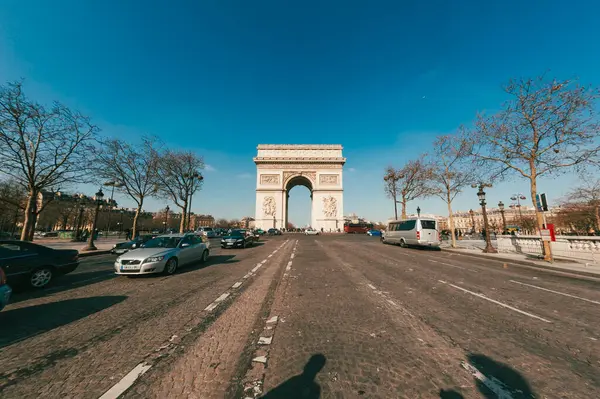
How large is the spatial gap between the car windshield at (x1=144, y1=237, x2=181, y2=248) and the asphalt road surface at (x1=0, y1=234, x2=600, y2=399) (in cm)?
265

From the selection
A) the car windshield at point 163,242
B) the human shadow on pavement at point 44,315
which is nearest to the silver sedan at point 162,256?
the car windshield at point 163,242

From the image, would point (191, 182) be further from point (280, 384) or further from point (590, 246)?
point (590, 246)

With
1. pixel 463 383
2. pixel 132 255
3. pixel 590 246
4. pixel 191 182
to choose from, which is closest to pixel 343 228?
pixel 191 182

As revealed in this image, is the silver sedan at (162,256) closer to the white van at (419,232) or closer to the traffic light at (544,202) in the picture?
the white van at (419,232)

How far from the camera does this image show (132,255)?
739cm

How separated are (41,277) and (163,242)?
3.28m

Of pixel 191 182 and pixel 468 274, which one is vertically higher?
pixel 191 182

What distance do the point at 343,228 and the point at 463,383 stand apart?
49.2 metres

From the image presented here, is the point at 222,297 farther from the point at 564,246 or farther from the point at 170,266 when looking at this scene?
the point at 564,246

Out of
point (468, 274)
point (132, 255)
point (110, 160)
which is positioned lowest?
point (468, 274)

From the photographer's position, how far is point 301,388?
86.5 inches

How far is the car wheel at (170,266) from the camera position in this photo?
7895 mm

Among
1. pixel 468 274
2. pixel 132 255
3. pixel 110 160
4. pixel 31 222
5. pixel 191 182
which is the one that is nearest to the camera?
pixel 132 255

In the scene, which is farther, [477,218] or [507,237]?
[477,218]
